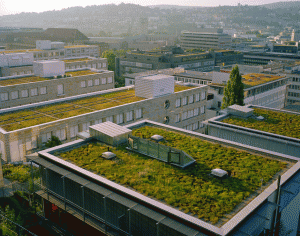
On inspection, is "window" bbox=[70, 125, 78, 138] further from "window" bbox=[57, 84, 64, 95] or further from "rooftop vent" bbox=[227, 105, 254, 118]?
"window" bbox=[57, 84, 64, 95]

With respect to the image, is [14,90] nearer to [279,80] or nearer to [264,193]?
[264,193]

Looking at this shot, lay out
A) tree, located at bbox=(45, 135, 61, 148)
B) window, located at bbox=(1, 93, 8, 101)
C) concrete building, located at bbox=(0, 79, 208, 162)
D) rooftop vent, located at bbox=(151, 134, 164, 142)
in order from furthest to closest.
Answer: window, located at bbox=(1, 93, 8, 101) → tree, located at bbox=(45, 135, 61, 148) → concrete building, located at bbox=(0, 79, 208, 162) → rooftop vent, located at bbox=(151, 134, 164, 142)

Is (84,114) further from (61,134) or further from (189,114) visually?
(189,114)

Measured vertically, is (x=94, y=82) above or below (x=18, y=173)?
above

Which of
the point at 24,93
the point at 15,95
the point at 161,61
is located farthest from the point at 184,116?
the point at 161,61

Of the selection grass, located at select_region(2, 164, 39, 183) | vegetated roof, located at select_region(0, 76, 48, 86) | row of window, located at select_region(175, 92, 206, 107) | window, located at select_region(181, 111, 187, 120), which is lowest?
grass, located at select_region(2, 164, 39, 183)

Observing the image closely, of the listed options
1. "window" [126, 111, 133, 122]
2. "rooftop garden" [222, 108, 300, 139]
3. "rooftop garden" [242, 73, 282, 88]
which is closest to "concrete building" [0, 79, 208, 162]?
"window" [126, 111, 133, 122]
